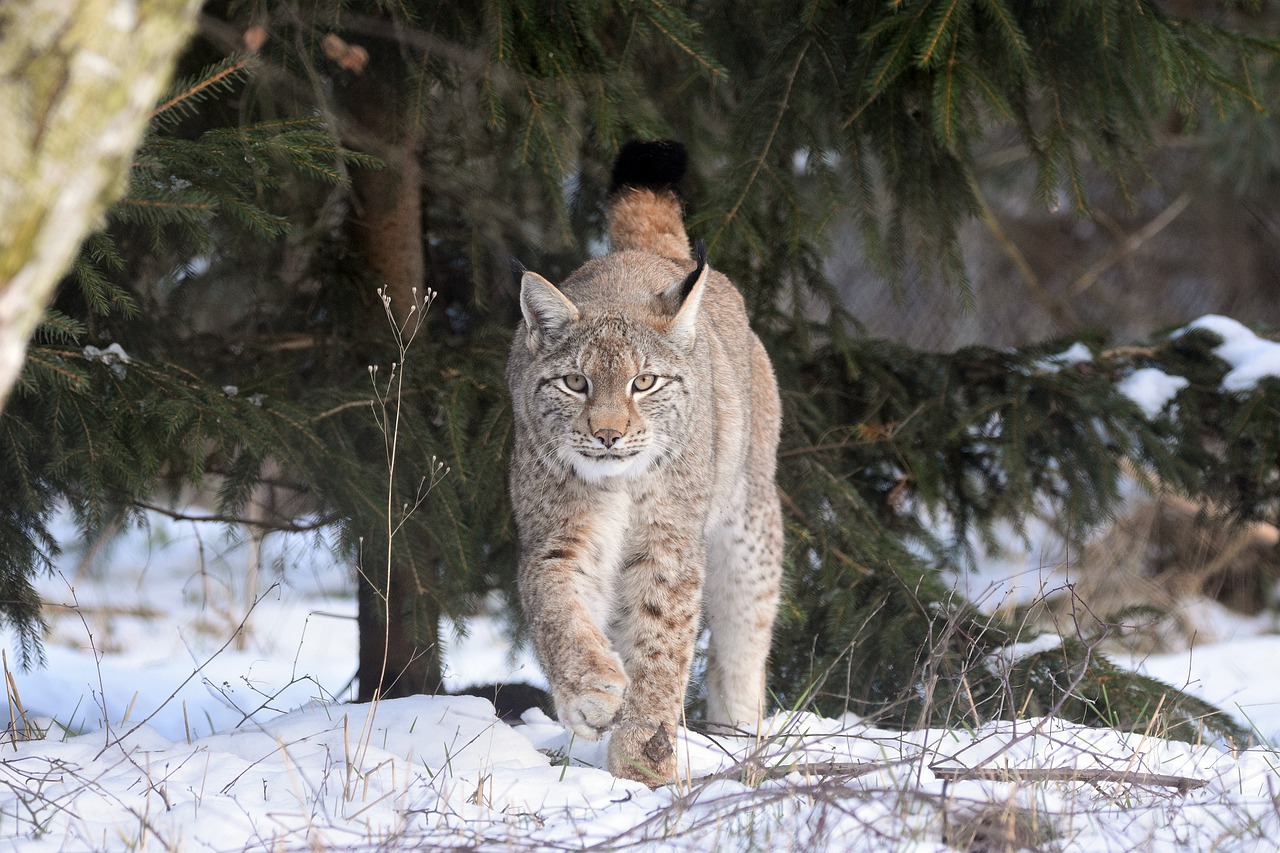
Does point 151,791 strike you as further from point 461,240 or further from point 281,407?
point 461,240

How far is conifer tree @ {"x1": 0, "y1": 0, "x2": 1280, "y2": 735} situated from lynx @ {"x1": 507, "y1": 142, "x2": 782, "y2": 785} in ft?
1.30

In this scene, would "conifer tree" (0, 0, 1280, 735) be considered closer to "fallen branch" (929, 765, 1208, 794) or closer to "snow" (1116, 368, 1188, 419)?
"snow" (1116, 368, 1188, 419)

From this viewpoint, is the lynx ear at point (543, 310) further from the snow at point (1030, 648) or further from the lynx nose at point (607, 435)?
the snow at point (1030, 648)

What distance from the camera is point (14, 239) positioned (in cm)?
162

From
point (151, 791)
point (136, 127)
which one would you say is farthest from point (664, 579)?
point (136, 127)

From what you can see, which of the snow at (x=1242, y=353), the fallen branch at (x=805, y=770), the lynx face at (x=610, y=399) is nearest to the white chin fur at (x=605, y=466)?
the lynx face at (x=610, y=399)

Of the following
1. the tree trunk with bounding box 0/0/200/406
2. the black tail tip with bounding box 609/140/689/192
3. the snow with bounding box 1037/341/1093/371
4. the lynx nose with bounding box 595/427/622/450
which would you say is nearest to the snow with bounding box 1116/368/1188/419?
the snow with bounding box 1037/341/1093/371

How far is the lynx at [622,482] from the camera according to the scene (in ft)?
11.0

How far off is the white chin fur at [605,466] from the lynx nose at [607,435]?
0.20 ft

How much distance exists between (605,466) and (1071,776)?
152cm

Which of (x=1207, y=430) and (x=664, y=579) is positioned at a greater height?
(x=1207, y=430)

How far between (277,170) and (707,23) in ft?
5.67

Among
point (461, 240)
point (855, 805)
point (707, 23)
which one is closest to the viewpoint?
point (855, 805)

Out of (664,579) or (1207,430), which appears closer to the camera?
(664,579)
